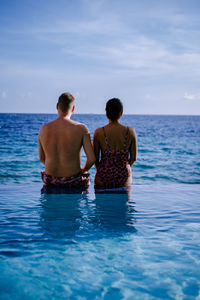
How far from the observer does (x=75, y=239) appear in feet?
11.3

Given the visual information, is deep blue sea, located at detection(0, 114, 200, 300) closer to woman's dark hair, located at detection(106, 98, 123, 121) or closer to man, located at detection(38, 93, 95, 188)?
man, located at detection(38, 93, 95, 188)

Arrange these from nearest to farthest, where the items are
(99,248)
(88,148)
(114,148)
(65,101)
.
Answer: (99,248), (65,101), (88,148), (114,148)

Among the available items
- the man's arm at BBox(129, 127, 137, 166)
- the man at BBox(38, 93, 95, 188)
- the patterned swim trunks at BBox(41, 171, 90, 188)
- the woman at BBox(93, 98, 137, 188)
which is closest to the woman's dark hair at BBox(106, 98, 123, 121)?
the woman at BBox(93, 98, 137, 188)

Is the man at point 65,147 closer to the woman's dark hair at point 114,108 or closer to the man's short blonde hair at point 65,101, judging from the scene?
the man's short blonde hair at point 65,101

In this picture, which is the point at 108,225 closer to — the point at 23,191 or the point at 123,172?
the point at 123,172

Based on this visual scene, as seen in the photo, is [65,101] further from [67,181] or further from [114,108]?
[67,181]

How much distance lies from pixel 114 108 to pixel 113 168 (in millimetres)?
859

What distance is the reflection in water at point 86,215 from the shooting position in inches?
145

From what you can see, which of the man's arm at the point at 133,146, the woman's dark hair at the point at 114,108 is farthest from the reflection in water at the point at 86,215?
the woman's dark hair at the point at 114,108

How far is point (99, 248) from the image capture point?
3258 millimetres

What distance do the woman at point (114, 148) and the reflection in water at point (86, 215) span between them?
0.80 feet

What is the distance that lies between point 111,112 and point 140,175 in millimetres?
6524

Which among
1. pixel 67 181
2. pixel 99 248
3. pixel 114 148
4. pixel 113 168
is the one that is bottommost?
pixel 99 248

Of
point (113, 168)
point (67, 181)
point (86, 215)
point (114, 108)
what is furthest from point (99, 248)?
point (114, 108)
